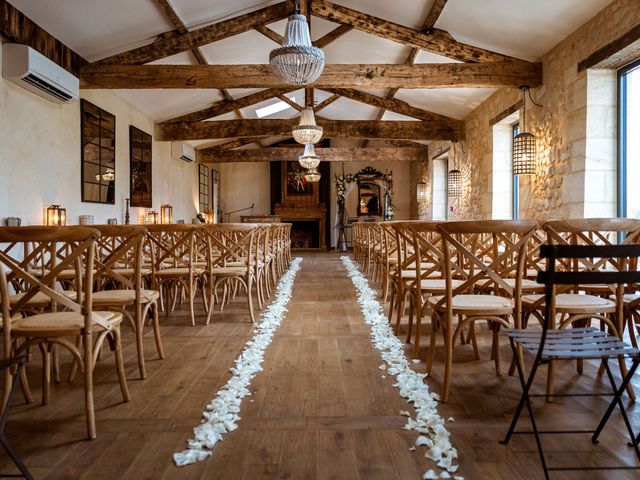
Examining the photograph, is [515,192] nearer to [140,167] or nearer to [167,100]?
[167,100]

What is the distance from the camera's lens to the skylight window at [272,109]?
11.5 metres

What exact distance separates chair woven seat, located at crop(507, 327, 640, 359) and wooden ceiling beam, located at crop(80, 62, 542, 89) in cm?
491

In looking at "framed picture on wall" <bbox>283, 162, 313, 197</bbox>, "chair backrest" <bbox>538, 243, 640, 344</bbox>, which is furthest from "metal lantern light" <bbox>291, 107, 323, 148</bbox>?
"framed picture on wall" <bbox>283, 162, 313, 197</bbox>

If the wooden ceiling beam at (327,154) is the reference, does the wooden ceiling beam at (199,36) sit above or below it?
above

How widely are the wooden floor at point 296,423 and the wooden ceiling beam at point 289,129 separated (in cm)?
704

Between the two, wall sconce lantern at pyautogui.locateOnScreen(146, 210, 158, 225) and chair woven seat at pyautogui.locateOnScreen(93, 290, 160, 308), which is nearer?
chair woven seat at pyautogui.locateOnScreen(93, 290, 160, 308)

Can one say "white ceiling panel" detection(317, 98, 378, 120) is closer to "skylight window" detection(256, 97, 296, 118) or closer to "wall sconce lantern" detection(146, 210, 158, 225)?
"skylight window" detection(256, 97, 296, 118)

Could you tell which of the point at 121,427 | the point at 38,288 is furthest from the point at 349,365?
the point at 38,288

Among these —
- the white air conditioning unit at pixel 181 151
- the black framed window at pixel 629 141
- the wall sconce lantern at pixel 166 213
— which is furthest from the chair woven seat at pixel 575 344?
the white air conditioning unit at pixel 181 151

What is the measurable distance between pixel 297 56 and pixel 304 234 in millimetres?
11783

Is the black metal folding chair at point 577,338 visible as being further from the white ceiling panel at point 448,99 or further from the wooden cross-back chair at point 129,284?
the white ceiling panel at point 448,99

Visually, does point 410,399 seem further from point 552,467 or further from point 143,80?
point 143,80

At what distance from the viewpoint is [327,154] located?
12.3 metres

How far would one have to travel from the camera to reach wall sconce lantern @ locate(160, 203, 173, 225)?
9.25 metres
